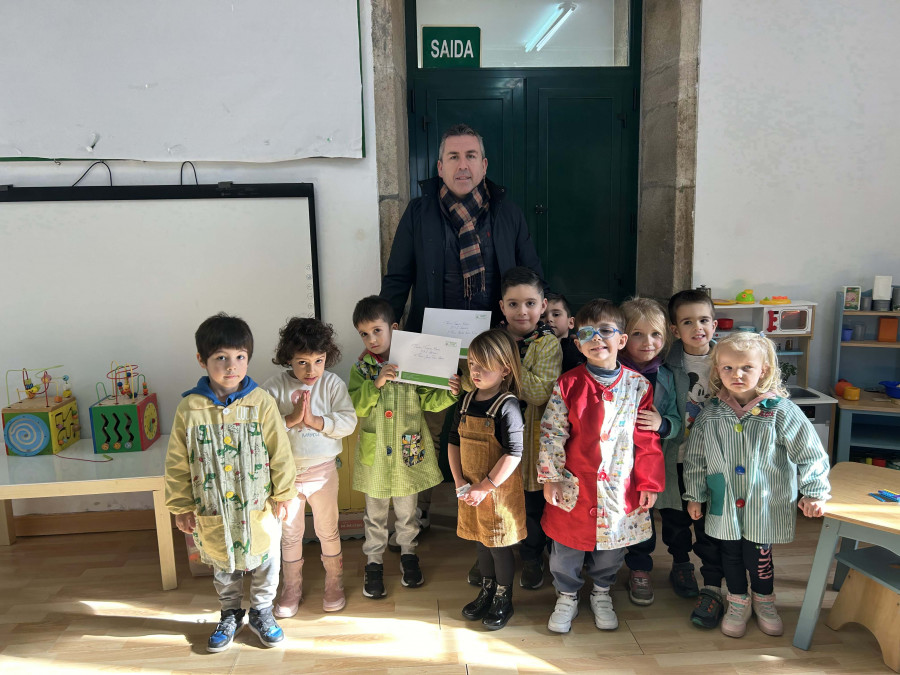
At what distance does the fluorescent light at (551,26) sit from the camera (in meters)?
3.55

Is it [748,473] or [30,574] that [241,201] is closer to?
[30,574]

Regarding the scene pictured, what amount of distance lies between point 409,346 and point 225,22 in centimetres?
187

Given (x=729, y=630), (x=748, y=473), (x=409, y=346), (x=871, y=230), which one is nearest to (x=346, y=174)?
(x=409, y=346)

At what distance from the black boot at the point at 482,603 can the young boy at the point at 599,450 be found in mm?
361

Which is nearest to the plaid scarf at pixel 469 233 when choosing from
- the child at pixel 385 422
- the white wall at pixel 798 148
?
the child at pixel 385 422

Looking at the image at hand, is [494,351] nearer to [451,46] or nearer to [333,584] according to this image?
[333,584]

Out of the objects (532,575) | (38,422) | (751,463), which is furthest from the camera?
(38,422)

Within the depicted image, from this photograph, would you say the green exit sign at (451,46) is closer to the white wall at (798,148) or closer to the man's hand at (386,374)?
the white wall at (798,148)

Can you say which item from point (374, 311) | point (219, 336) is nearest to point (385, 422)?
point (374, 311)

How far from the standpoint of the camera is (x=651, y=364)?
2.45 meters

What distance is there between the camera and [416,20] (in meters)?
3.51

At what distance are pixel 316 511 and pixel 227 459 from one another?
0.51m

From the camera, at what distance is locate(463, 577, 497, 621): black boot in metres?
2.46

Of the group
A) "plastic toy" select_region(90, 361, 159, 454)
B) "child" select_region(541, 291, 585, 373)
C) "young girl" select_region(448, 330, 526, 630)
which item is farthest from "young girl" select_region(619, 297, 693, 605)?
"plastic toy" select_region(90, 361, 159, 454)
